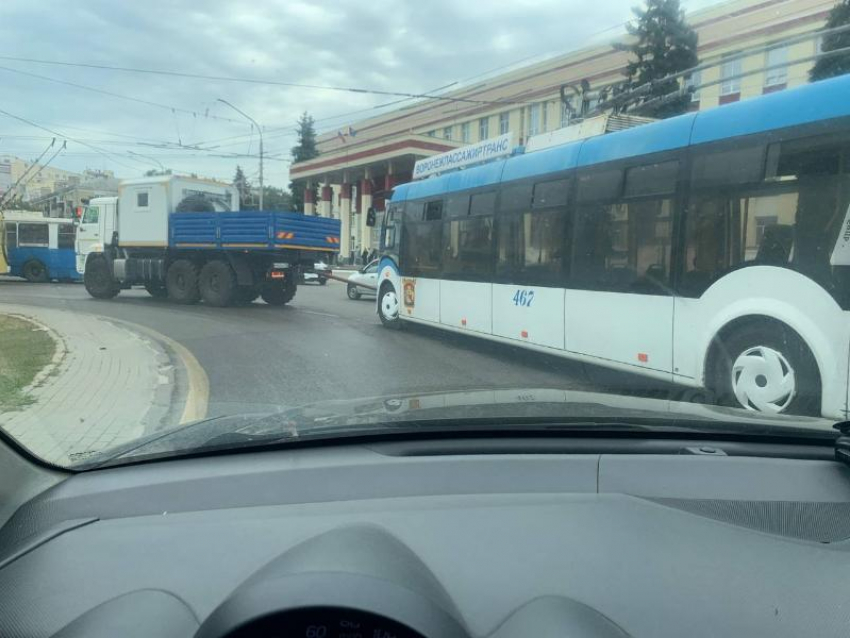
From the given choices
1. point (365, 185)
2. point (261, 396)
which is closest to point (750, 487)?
point (261, 396)

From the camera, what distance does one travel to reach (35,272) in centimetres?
1766

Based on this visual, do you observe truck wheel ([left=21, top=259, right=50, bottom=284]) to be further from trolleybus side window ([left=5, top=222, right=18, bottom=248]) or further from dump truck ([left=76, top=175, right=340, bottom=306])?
trolleybus side window ([left=5, top=222, right=18, bottom=248])

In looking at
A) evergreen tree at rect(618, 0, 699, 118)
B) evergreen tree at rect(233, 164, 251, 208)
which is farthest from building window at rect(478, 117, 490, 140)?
evergreen tree at rect(233, 164, 251, 208)

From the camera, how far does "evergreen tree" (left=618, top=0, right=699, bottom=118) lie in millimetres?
15251

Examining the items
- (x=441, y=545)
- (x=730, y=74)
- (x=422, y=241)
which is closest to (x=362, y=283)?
(x=422, y=241)

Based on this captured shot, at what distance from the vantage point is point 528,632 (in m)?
1.66

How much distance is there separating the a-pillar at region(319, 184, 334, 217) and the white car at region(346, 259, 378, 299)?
90.8 ft

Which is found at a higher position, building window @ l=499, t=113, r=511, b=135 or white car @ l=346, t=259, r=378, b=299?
building window @ l=499, t=113, r=511, b=135

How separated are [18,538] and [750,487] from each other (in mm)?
2376

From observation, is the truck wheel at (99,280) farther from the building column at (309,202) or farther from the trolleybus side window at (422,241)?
the building column at (309,202)

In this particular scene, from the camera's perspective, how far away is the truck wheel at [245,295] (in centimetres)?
1848

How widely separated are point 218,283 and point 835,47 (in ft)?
46.9

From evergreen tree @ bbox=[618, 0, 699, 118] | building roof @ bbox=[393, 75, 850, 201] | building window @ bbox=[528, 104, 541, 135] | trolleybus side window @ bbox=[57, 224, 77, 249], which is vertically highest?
evergreen tree @ bbox=[618, 0, 699, 118]

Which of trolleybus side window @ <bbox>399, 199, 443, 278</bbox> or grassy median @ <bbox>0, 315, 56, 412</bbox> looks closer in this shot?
grassy median @ <bbox>0, 315, 56, 412</bbox>
